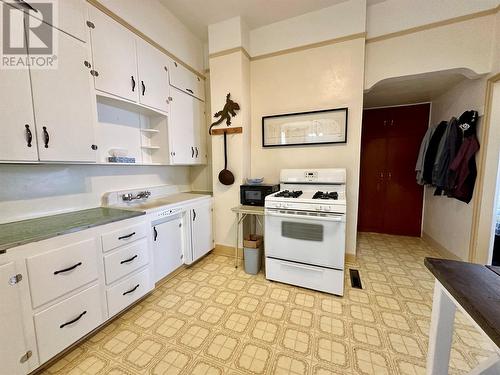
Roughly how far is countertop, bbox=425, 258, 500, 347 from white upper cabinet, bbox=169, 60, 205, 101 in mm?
2896

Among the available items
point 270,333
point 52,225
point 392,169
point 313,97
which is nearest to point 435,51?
point 313,97

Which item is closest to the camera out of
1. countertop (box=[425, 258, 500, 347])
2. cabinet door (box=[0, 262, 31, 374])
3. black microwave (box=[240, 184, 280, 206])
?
countertop (box=[425, 258, 500, 347])

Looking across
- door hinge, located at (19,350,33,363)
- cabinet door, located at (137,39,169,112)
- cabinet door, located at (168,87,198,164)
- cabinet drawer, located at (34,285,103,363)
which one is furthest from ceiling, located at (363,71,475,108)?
door hinge, located at (19,350,33,363)

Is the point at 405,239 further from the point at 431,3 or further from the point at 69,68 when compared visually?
the point at 69,68

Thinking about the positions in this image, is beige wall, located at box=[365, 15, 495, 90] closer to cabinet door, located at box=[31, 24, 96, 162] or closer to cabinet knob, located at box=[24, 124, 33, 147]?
cabinet door, located at box=[31, 24, 96, 162]

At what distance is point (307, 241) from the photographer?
1979 mm

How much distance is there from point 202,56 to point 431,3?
275 cm

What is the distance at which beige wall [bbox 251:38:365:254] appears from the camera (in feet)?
7.73

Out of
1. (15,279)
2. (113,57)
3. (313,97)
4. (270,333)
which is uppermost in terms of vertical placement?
(113,57)

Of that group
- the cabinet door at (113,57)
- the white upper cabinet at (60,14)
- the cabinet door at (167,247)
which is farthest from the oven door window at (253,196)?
the white upper cabinet at (60,14)

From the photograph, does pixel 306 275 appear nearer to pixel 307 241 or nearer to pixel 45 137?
pixel 307 241

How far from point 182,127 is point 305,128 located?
1.60 m

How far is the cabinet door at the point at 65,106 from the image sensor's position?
1380mm

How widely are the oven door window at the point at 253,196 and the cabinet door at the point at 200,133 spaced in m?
0.95
